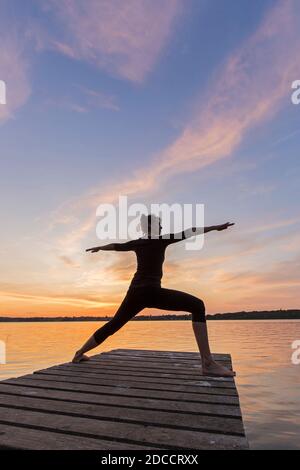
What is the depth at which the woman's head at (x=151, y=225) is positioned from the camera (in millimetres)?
6297

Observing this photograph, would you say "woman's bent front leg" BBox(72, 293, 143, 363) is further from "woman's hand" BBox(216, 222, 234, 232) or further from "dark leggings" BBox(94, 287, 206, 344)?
"woman's hand" BBox(216, 222, 234, 232)

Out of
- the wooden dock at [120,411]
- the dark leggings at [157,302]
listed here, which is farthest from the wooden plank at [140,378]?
the dark leggings at [157,302]

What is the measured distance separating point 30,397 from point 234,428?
2.56 meters

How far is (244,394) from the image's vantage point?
10.2 metres

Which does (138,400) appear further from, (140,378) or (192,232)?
(192,232)

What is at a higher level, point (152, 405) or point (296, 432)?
point (152, 405)

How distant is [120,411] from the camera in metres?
3.94

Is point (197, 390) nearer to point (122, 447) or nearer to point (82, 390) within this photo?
point (82, 390)

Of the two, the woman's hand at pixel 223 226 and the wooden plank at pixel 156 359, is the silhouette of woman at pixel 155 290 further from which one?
the wooden plank at pixel 156 359

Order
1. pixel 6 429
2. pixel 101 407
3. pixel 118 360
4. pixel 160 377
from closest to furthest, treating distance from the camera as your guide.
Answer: pixel 6 429 → pixel 101 407 → pixel 160 377 → pixel 118 360

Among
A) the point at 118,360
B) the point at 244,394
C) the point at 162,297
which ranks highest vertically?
the point at 162,297
